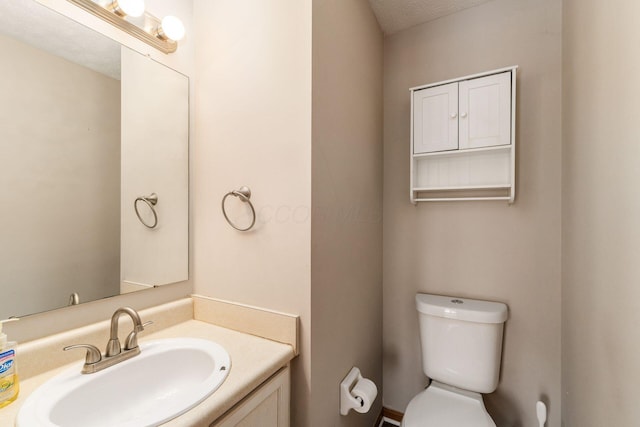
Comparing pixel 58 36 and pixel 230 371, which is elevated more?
pixel 58 36

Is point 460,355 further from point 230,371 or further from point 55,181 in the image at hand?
point 55,181

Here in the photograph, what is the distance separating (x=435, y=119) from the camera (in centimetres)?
151

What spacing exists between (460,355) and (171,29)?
202 cm

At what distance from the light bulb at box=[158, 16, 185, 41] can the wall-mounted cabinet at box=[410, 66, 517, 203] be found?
1196 mm

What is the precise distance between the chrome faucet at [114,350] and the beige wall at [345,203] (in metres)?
0.59

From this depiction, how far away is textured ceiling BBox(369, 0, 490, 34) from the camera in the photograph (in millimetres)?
1526

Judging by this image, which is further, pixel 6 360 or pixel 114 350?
pixel 114 350

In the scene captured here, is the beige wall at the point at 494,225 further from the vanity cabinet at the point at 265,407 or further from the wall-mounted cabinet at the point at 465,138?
the vanity cabinet at the point at 265,407

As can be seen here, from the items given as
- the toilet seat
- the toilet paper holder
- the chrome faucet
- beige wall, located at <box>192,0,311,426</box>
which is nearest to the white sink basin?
the chrome faucet

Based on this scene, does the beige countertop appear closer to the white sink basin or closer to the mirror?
the white sink basin

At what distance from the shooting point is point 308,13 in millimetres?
994

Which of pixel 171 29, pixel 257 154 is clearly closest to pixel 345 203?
pixel 257 154

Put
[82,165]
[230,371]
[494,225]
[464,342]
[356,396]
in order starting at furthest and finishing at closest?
[494,225] < [464,342] < [356,396] < [82,165] < [230,371]

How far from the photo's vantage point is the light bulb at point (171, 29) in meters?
1.14
